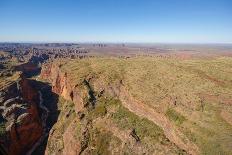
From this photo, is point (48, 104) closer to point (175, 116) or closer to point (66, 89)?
point (66, 89)

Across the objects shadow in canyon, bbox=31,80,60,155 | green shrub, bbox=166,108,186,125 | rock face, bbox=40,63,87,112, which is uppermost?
green shrub, bbox=166,108,186,125

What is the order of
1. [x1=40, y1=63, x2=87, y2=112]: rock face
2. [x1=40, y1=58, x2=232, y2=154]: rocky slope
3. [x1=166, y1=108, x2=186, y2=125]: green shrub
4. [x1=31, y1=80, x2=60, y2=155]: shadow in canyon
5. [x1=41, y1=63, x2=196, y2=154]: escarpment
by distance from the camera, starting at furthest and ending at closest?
[x1=40, y1=63, x2=87, y2=112]: rock face
[x1=31, y1=80, x2=60, y2=155]: shadow in canyon
[x1=166, y1=108, x2=186, y2=125]: green shrub
[x1=41, y1=63, x2=196, y2=154]: escarpment
[x1=40, y1=58, x2=232, y2=154]: rocky slope

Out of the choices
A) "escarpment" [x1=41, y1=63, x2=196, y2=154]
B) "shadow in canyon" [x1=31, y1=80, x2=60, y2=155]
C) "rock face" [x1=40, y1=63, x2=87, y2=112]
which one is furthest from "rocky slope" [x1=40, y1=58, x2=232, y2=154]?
"shadow in canyon" [x1=31, y1=80, x2=60, y2=155]

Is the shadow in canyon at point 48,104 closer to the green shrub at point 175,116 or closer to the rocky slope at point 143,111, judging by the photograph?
the rocky slope at point 143,111

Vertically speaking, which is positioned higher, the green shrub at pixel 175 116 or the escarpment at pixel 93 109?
the green shrub at pixel 175 116

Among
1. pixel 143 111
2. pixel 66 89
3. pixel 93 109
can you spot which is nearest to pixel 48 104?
pixel 66 89

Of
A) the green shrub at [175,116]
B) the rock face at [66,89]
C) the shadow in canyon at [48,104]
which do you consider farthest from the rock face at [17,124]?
the green shrub at [175,116]

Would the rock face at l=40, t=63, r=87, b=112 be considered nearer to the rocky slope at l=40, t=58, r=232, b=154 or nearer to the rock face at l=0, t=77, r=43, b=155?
the rocky slope at l=40, t=58, r=232, b=154

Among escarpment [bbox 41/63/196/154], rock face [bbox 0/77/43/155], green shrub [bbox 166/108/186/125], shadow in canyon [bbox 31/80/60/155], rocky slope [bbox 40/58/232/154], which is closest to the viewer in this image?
rocky slope [bbox 40/58/232/154]
